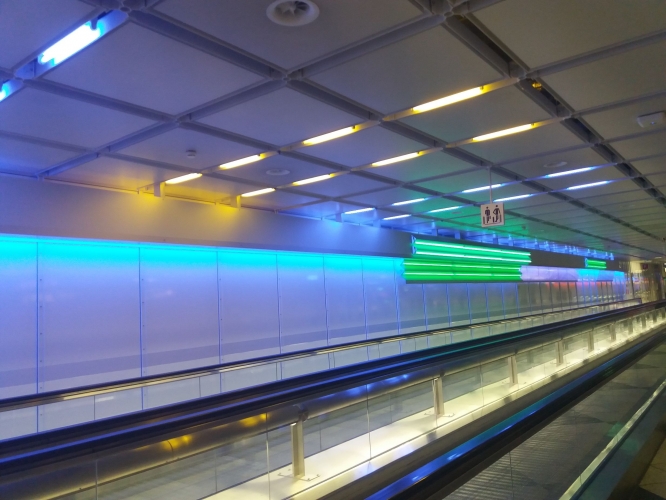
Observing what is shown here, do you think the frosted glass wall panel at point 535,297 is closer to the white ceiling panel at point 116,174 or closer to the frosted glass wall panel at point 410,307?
the frosted glass wall panel at point 410,307

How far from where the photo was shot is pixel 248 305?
1102cm

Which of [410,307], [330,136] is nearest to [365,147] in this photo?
[330,136]

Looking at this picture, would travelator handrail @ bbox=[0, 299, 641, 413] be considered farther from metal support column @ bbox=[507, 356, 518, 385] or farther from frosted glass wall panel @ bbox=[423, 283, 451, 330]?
frosted glass wall panel @ bbox=[423, 283, 451, 330]

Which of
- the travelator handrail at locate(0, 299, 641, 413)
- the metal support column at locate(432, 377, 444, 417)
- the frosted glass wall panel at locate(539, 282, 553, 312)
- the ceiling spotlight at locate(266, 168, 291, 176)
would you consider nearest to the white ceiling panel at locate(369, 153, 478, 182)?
the ceiling spotlight at locate(266, 168, 291, 176)

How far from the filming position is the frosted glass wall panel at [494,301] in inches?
793

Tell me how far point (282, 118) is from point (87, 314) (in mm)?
5105

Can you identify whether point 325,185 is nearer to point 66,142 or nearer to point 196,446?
point 66,142

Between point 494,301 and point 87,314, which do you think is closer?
point 87,314

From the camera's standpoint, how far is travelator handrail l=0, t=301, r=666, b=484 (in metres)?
2.88

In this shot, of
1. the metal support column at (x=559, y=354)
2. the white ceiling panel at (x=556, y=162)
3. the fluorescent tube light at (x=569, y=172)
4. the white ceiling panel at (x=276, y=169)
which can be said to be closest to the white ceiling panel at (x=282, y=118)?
the white ceiling panel at (x=276, y=169)

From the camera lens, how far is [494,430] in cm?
205

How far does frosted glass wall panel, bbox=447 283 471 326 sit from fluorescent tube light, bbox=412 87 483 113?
12.8m

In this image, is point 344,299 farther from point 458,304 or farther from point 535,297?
point 535,297

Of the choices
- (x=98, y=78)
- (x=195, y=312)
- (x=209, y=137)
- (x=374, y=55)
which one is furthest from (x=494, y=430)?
(x=195, y=312)
